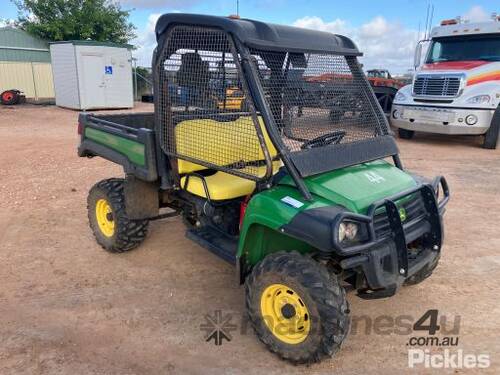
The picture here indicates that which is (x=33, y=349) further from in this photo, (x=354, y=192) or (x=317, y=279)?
(x=354, y=192)

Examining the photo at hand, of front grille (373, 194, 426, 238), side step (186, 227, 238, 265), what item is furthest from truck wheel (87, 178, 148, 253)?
front grille (373, 194, 426, 238)

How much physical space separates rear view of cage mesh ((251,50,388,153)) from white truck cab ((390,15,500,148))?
699 cm

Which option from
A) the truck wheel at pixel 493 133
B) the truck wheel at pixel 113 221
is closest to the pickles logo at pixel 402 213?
the truck wheel at pixel 113 221

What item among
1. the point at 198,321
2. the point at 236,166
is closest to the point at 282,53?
the point at 236,166

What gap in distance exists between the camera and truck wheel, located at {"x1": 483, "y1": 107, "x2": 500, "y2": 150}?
30.3 ft

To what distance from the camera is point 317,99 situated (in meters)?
3.01

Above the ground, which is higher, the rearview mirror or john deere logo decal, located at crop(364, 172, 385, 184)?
the rearview mirror

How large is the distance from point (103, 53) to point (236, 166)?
46.7ft

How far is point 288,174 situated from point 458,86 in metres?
8.10

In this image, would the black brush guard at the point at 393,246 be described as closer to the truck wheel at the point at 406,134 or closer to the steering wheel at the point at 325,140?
the steering wheel at the point at 325,140

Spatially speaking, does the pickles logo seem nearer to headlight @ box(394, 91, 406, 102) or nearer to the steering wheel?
the steering wheel

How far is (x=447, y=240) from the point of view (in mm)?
4531

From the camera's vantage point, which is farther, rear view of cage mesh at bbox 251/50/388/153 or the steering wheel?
the steering wheel

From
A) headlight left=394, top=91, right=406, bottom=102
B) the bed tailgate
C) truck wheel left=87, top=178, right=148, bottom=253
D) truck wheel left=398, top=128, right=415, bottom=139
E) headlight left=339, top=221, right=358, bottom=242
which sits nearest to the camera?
headlight left=339, top=221, right=358, bottom=242
